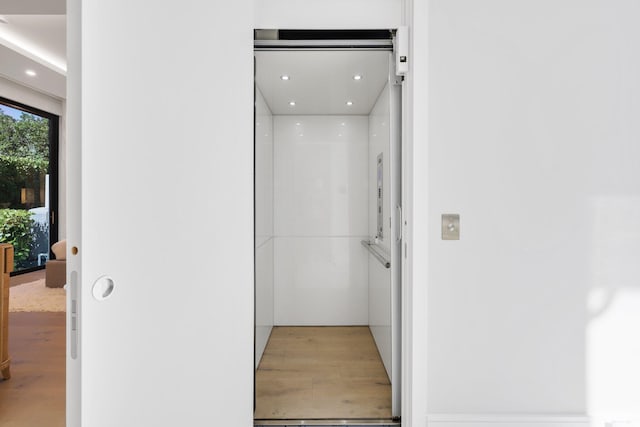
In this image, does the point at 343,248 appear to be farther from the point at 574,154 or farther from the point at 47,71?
the point at 47,71

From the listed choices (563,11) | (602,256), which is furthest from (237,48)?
(602,256)

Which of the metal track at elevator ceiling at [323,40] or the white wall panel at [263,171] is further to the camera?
the white wall panel at [263,171]

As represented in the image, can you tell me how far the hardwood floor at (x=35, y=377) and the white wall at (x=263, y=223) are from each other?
122cm

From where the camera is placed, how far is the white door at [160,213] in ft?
4.06

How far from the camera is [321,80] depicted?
2.69 meters

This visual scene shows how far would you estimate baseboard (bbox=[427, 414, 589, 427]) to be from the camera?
1663 millimetres

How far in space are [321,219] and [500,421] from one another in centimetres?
234

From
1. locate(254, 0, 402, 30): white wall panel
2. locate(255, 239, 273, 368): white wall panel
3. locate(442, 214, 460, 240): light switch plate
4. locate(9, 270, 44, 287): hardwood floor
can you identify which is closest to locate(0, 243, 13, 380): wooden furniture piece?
locate(255, 239, 273, 368): white wall panel

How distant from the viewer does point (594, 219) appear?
1.70 metres

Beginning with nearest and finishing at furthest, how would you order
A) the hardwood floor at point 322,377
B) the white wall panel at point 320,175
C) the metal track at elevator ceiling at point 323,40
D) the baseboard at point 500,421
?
the baseboard at point 500,421 → the metal track at elevator ceiling at point 323,40 → the hardwood floor at point 322,377 → the white wall panel at point 320,175

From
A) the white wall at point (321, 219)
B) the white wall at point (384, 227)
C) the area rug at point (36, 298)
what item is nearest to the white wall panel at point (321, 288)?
the white wall at point (321, 219)

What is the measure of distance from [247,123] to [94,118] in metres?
0.55

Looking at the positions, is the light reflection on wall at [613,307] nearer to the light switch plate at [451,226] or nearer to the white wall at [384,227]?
the light switch plate at [451,226]

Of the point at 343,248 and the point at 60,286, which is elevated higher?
the point at 343,248
